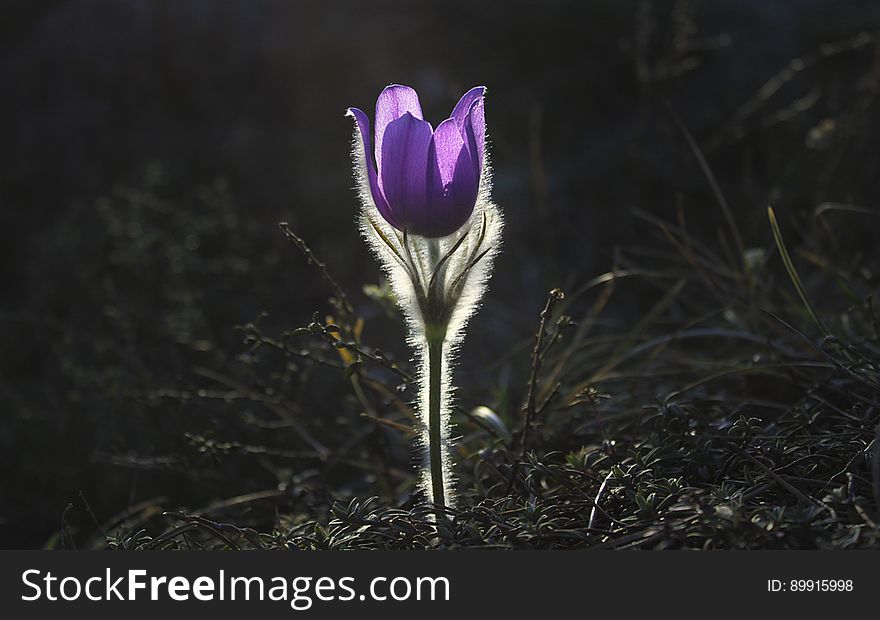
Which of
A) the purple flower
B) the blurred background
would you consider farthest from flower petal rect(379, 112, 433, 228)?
the blurred background

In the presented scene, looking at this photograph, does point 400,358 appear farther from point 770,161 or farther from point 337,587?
point 337,587

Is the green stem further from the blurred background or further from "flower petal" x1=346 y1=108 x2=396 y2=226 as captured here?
the blurred background

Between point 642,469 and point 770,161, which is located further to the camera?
point 770,161

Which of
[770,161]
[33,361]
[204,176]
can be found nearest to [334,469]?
[33,361]

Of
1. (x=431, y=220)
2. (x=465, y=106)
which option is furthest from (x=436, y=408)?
(x=465, y=106)

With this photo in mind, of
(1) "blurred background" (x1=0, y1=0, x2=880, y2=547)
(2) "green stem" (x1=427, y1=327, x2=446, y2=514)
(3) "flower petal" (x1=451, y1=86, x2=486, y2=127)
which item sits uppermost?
(1) "blurred background" (x1=0, y1=0, x2=880, y2=547)

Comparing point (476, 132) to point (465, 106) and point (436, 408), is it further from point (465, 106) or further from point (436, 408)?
point (436, 408)

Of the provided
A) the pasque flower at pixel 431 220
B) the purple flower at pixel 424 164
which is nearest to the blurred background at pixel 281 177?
the pasque flower at pixel 431 220

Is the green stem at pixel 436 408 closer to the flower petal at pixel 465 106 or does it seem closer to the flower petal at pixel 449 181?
the flower petal at pixel 449 181
